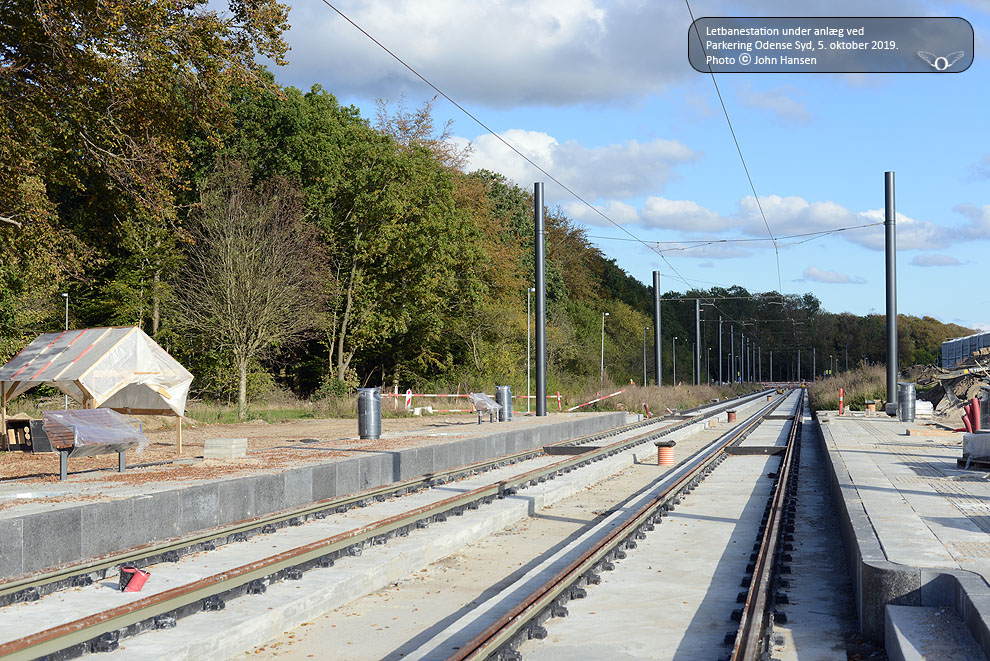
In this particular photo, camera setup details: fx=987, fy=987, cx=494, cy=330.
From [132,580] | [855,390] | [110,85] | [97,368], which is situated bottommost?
[132,580]

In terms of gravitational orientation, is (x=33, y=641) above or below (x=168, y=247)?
below

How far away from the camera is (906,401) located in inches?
1258

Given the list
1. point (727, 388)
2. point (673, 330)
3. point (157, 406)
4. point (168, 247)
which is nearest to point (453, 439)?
point (157, 406)

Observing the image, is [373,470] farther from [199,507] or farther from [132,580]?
[132,580]

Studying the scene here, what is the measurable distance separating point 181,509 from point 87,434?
2.93 meters

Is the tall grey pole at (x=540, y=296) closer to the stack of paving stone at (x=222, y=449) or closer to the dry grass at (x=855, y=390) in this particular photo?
the dry grass at (x=855, y=390)

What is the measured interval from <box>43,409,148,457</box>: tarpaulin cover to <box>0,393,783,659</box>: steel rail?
10.2 ft

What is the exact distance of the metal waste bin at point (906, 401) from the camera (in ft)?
104

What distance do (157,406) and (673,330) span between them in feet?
401

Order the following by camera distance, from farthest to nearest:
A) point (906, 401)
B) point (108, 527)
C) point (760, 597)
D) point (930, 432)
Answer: point (906, 401) → point (930, 432) → point (108, 527) → point (760, 597)

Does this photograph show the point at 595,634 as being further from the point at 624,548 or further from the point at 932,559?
the point at 624,548

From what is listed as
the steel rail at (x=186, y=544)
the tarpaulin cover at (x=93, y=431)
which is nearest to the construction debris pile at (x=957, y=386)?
the steel rail at (x=186, y=544)

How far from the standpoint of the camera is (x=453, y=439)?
23672 millimetres

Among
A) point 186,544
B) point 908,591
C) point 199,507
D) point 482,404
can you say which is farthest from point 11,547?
point 482,404
